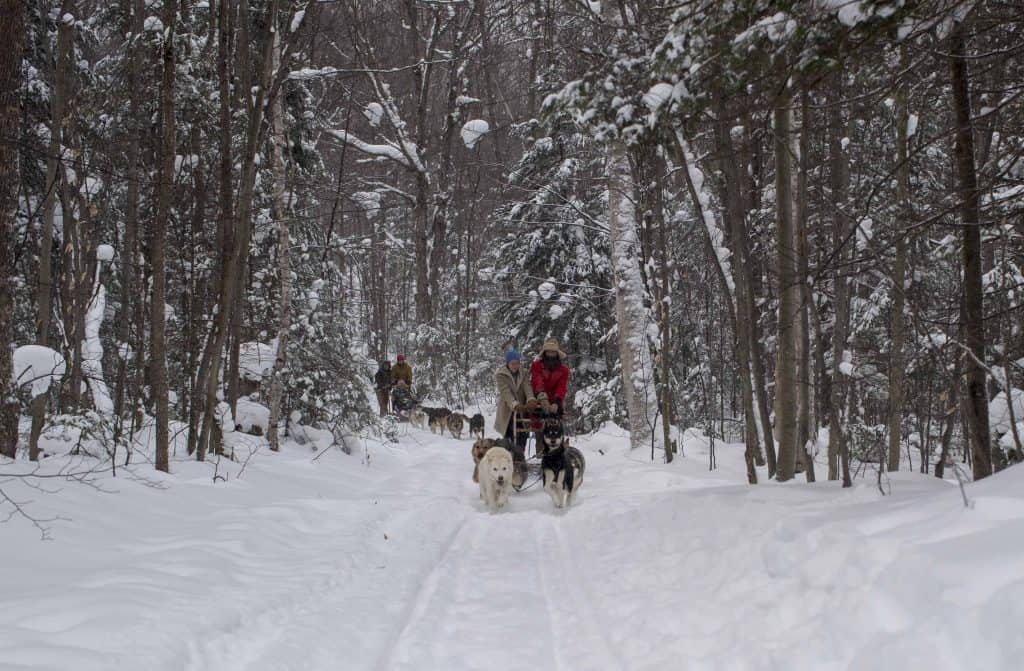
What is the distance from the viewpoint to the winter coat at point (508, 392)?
10188 millimetres

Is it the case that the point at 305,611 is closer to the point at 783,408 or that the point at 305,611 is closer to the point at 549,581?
the point at 549,581

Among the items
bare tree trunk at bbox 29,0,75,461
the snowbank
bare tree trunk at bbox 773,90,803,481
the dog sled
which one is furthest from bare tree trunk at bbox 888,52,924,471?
bare tree trunk at bbox 29,0,75,461

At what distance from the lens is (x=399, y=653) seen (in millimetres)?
3998

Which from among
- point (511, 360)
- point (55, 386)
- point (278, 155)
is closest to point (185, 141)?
point (278, 155)

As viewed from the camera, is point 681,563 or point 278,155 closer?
point 681,563

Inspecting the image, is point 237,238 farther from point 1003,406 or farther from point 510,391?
point 1003,406

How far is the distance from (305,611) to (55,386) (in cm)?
637

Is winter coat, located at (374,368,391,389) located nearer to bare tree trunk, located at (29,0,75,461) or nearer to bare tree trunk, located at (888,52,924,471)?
bare tree trunk, located at (29,0,75,461)

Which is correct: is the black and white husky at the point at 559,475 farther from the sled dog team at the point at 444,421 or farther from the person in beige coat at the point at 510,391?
the sled dog team at the point at 444,421

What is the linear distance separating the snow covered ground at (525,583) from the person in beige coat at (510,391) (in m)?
2.50

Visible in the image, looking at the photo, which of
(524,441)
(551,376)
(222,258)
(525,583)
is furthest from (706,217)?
(222,258)

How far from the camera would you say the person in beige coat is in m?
10.2

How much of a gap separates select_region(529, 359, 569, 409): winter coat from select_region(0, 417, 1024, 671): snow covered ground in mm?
2503

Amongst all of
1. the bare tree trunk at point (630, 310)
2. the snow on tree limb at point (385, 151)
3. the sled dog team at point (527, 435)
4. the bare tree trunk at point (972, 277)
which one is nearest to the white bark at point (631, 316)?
the bare tree trunk at point (630, 310)
